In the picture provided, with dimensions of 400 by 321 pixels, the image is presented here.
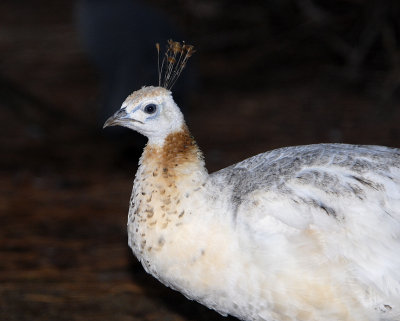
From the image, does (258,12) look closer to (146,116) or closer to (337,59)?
(337,59)

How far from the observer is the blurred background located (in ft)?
16.2

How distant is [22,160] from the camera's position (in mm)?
7082

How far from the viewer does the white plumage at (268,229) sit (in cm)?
310

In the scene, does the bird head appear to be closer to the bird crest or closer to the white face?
the white face

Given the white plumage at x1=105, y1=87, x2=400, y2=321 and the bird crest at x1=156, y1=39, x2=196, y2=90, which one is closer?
the white plumage at x1=105, y1=87, x2=400, y2=321

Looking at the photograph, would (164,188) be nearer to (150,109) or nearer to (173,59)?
(150,109)

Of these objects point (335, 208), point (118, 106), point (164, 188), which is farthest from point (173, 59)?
point (118, 106)

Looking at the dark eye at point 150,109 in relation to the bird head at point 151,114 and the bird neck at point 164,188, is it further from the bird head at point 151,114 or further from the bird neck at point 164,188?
the bird neck at point 164,188

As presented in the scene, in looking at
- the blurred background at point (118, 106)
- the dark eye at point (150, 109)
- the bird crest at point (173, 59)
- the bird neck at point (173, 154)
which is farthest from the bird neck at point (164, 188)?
the blurred background at point (118, 106)

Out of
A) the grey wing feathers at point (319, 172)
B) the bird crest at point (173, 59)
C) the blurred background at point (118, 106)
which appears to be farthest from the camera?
the blurred background at point (118, 106)

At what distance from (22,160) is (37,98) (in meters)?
1.63

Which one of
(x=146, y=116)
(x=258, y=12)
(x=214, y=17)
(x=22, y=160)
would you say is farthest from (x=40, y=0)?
(x=146, y=116)

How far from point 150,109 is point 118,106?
3.64 m

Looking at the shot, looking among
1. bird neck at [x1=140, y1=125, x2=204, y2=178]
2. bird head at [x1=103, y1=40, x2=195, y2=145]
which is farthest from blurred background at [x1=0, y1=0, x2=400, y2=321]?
bird head at [x1=103, y1=40, x2=195, y2=145]
